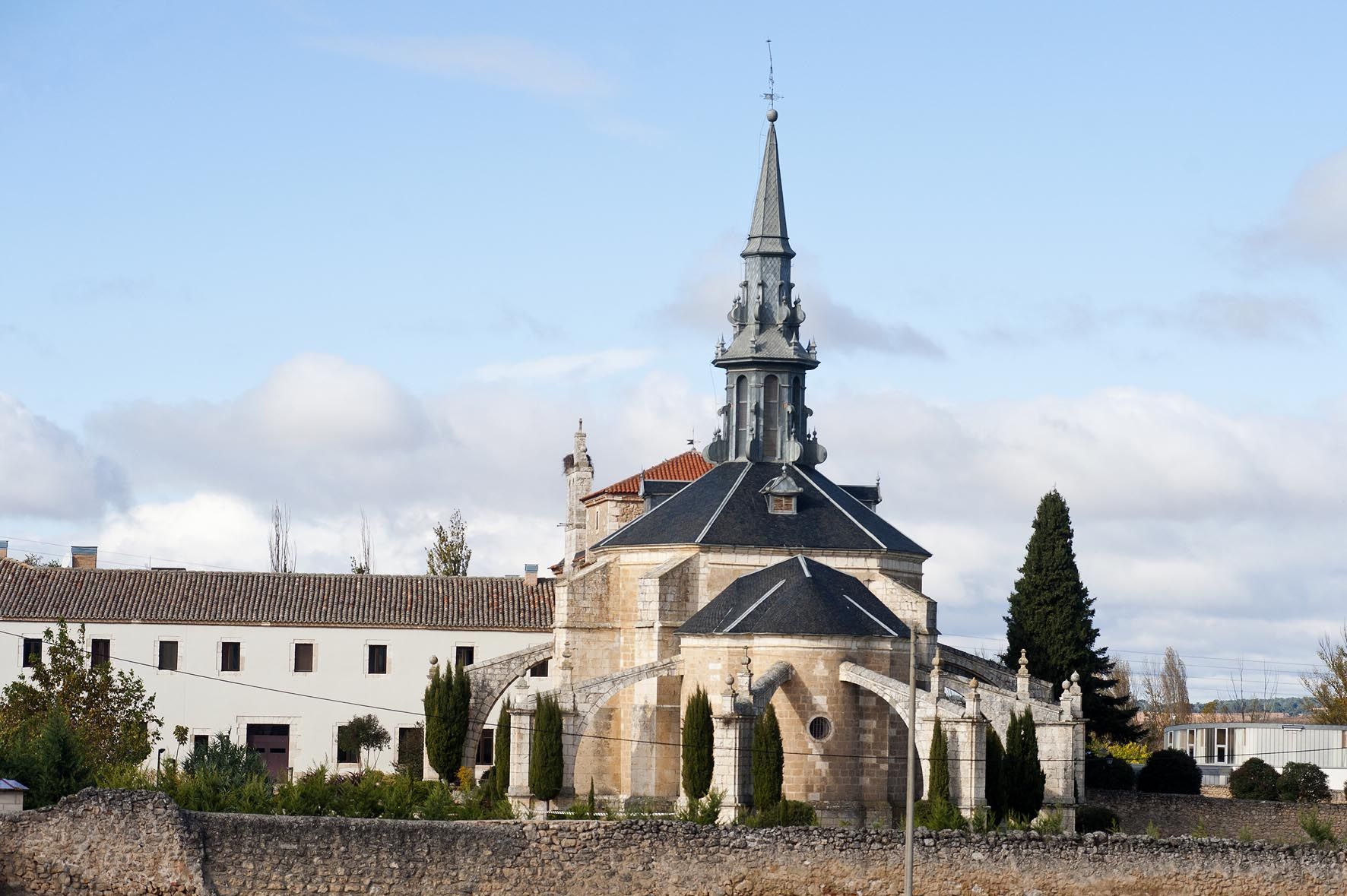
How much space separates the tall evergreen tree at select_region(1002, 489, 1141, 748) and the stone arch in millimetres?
15111

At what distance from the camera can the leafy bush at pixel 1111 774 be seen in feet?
192

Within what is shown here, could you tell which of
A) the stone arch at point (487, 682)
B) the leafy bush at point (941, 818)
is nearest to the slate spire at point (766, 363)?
the stone arch at point (487, 682)

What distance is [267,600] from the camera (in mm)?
62188

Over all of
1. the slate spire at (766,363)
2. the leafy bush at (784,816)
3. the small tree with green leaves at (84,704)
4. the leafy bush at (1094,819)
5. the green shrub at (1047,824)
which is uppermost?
the slate spire at (766,363)

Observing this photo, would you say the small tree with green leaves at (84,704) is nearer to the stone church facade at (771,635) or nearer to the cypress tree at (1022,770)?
the stone church facade at (771,635)

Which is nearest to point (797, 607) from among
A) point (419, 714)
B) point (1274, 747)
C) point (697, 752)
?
point (697, 752)

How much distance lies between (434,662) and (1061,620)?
19017 millimetres

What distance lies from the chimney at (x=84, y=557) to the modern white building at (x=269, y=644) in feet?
14.1

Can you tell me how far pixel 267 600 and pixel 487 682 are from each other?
10.1 m

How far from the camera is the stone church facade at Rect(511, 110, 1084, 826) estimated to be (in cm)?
4712

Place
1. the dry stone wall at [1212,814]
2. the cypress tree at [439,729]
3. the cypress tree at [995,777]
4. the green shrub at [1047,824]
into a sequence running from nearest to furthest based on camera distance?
the green shrub at [1047,824]
the cypress tree at [995,777]
the dry stone wall at [1212,814]
the cypress tree at [439,729]

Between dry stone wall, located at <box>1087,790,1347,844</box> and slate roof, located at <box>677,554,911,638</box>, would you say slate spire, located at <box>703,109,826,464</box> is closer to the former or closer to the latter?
slate roof, located at <box>677,554,911,638</box>

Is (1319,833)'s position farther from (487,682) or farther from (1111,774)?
(487,682)

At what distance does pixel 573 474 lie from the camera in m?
78.9
